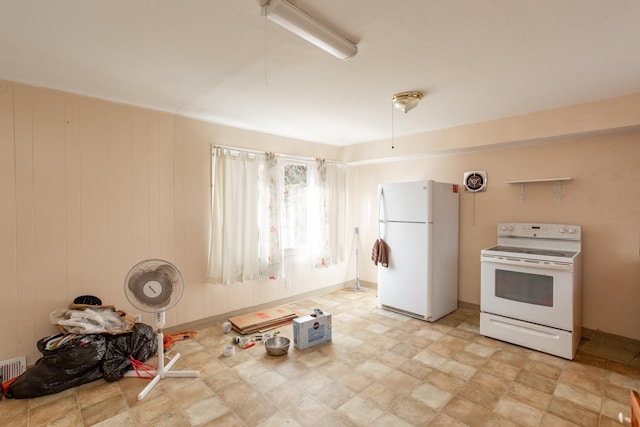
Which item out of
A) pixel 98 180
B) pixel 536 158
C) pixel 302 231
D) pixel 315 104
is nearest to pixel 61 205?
pixel 98 180

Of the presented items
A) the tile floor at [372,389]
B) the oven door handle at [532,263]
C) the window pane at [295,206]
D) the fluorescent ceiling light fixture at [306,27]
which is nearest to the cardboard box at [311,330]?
the tile floor at [372,389]

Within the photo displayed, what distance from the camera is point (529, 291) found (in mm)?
3025

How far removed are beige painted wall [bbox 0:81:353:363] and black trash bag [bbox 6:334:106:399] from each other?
413 millimetres

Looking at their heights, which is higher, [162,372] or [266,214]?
[266,214]

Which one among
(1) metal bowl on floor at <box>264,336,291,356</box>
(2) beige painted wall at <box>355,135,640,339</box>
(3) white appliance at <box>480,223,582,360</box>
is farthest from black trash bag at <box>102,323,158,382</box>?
(2) beige painted wall at <box>355,135,640,339</box>

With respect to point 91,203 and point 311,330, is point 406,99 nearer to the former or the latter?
point 311,330

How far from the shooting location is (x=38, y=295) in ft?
8.53

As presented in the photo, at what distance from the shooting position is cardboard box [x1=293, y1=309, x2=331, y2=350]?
3.03 metres

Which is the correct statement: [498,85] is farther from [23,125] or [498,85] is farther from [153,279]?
[23,125]

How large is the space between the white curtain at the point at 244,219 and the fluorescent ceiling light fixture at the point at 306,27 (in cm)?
216

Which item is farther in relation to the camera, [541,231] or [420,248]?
[420,248]

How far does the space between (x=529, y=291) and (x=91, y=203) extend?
426cm

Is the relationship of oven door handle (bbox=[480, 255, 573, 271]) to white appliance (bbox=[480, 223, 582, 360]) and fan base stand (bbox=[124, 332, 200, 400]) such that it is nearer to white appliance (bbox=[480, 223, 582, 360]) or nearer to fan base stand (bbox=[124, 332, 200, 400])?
white appliance (bbox=[480, 223, 582, 360])

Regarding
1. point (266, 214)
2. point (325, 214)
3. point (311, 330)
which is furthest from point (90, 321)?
point (325, 214)
